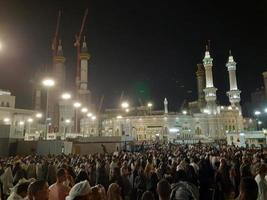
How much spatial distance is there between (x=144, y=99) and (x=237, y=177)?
12384cm

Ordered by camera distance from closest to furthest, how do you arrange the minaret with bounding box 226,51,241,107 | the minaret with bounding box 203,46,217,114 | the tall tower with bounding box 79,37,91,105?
the tall tower with bounding box 79,37,91,105, the minaret with bounding box 226,51,241,107, the minaret with bounding box 203,46,217,114

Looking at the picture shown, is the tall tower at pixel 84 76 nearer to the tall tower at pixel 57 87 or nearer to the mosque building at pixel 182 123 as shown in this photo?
the tall tower at pixel 57 87

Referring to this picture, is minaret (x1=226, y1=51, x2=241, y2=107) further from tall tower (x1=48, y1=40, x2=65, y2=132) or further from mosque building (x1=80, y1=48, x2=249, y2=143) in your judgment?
tall tower (x1=48, y1=40, x2=65, y2=132)

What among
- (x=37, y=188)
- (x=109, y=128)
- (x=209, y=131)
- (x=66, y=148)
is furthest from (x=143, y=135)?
(x=37, y=188)

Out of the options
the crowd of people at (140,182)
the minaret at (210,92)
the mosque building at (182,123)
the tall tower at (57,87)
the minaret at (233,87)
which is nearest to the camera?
the crowd of people at (140,182)

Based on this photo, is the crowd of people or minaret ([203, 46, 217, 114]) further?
minaret ([203, 46, 217, 114])

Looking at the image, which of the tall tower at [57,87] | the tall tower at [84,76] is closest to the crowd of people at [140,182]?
the tall tower at [84,76]

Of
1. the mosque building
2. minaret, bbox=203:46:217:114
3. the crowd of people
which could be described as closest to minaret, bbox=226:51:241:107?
the mosque building

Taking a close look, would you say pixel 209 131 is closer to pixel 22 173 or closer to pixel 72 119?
pixel 72 119

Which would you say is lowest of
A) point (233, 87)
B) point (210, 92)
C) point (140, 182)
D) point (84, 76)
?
point (140, 182)

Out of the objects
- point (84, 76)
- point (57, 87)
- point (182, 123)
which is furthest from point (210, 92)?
point (57, 87)

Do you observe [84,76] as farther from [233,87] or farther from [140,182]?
[140,182]

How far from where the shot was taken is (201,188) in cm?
882

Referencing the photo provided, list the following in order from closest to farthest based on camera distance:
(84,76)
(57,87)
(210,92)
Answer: (57,87)
(84,76)
(210,92)
